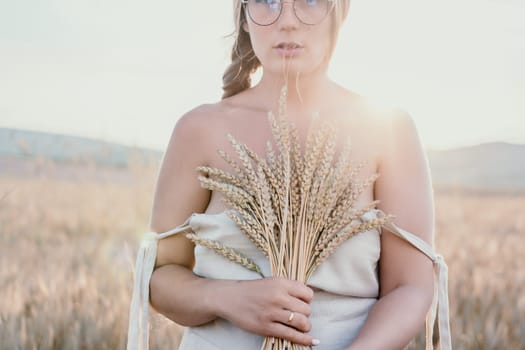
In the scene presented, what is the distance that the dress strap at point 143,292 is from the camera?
7.06 feet

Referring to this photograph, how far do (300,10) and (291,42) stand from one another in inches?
3.7

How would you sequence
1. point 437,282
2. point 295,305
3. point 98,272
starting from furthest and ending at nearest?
1. point 98,272
2. point 437,282
3. point 295,305

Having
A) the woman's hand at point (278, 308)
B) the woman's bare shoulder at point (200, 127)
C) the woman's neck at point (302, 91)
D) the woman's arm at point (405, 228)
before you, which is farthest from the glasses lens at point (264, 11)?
the woman's hand at point (278, 308)

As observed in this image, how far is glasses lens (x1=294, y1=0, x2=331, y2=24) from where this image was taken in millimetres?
2027

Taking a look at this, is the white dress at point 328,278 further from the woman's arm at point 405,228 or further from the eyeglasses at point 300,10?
the eyeglasses at point 300,10

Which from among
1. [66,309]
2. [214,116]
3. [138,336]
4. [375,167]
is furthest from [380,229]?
[66,309]

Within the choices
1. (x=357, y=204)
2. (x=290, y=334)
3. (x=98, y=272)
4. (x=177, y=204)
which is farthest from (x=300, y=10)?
(x=98, y=272)

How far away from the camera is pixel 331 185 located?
178cm

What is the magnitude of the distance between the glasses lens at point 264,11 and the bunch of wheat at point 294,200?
0.33 metres

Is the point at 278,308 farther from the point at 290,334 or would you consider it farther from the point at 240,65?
the point at 240,65

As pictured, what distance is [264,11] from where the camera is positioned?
2.06m

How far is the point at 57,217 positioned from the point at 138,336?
563cm

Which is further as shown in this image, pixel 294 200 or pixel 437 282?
pixel 437 282

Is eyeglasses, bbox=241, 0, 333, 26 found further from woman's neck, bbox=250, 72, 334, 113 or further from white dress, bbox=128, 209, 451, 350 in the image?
white dress, bbox=128, 209, 451, 350
